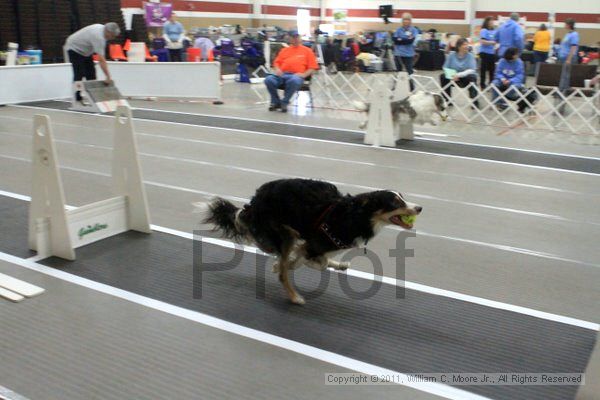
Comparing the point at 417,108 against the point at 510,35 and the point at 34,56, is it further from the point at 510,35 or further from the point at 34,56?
the point at 34,56

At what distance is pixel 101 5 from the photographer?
17141mm

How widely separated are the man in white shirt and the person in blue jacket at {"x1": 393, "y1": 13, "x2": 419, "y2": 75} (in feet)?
18.0

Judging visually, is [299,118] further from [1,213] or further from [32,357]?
[32,357]

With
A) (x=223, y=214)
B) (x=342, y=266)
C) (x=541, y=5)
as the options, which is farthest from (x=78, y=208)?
(x=541, y=5)

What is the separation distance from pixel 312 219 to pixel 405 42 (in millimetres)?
9480

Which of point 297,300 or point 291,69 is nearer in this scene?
point 297,300

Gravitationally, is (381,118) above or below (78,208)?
above

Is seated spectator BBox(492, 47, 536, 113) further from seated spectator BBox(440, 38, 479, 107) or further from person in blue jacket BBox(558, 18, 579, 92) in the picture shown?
person in blue jacket BBox(558, 18, 579, 92)

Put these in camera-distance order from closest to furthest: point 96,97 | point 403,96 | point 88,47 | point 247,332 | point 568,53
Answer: point 247,332 < point 403,96 < point 96,97 < point 88,47 < point 568,53

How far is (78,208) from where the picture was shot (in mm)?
3949

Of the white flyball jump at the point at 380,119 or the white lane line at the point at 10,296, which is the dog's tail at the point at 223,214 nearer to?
the white lane line at the point at 10,296

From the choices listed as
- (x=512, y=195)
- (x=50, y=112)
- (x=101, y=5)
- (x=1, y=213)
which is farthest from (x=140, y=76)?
(x=512, y=195)

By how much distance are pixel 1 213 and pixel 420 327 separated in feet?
11.6

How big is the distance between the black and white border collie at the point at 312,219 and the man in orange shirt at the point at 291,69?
7.39m
